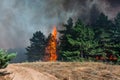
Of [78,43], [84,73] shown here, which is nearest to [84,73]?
[84,73]

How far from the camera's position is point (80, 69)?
4800cm

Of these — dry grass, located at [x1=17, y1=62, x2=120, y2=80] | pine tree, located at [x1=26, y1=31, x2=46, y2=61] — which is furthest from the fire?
dry grass, located at [x1=17, y1=62, x2=120, y2=80]

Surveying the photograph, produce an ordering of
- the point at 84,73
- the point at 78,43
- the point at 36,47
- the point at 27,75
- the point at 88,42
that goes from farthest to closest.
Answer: the point at 36,47, the point at 88,42, the point at 78,43, the point at 84,73, the point at 27,75

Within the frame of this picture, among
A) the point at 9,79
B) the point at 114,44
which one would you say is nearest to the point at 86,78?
the point at 9,79

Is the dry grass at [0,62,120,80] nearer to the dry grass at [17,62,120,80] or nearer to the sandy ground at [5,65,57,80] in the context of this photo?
the dry grass at [17,62,120,80]

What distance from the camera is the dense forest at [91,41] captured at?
75.8 meters

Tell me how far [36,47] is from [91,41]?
25.8 meters

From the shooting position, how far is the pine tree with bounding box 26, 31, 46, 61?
9823 cm

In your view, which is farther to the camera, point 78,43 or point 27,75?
point 78,43

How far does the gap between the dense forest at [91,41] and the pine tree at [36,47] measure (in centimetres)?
1424

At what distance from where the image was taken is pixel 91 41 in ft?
259

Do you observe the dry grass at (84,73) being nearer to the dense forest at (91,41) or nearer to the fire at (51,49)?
the dense forest at (91,41)

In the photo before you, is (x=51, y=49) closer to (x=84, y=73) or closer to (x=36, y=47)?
(x=36, y=47)

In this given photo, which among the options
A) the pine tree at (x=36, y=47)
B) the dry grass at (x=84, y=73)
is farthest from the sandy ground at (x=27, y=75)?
the pine tree at (x=36, y=47)
